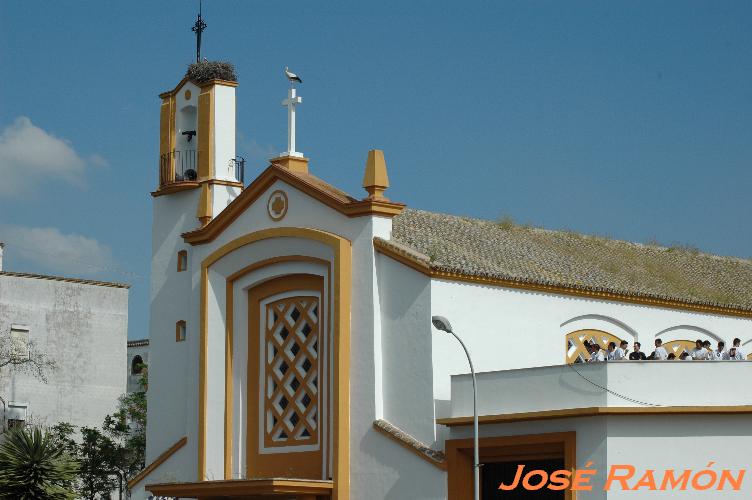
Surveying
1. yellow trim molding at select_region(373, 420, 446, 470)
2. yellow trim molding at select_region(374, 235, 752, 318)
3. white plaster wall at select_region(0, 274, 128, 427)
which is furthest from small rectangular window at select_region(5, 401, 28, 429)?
yellow trim molding at select_region(374, 235, 752, 318)

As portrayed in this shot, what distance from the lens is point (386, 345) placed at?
31172mm

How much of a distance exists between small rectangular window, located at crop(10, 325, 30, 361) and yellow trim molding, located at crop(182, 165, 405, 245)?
53.9 ft

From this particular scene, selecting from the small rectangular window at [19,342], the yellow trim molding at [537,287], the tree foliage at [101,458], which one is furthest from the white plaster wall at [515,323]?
the small rectangular window at [19,342]

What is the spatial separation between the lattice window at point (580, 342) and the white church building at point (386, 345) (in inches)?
3.0

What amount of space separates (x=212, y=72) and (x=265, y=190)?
229 inches

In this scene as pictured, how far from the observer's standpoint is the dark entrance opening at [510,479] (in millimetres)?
28703

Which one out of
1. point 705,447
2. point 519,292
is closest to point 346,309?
point 519,292

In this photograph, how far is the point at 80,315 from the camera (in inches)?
2117

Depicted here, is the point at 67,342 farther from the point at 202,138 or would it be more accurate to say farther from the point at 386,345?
the point at 386,345

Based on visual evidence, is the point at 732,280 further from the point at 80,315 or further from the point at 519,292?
the point at 80,315

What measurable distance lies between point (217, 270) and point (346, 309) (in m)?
5.39

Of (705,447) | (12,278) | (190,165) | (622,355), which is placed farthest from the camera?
(12,278)

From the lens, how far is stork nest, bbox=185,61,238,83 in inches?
1518

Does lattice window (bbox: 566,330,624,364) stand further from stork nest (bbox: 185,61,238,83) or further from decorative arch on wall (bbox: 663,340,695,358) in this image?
stork nest (bbox: 185,61,238,83)
